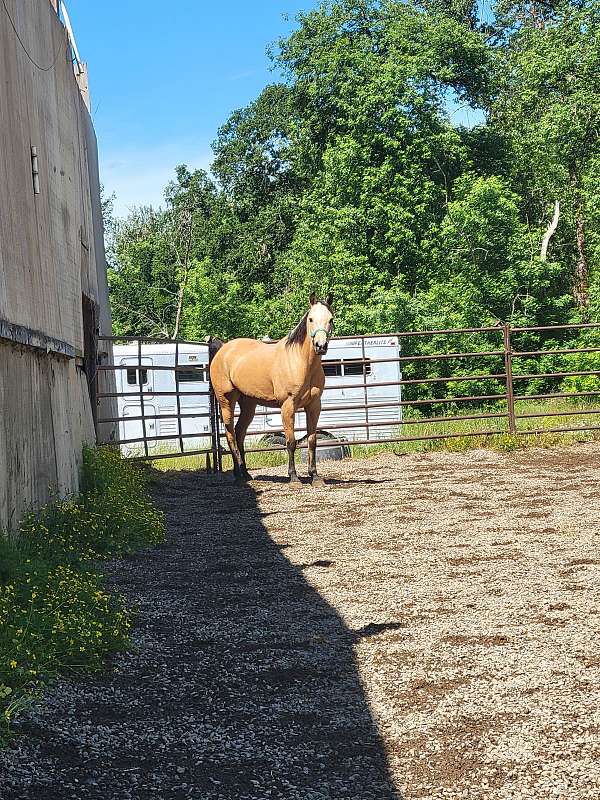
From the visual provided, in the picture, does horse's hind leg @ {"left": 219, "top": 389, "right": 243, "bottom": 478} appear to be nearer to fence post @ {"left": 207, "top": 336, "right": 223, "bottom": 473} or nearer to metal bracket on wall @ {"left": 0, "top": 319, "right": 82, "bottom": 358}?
fence post @ {"left": 207, "top": 336, "right": 223, "bottom": 473}

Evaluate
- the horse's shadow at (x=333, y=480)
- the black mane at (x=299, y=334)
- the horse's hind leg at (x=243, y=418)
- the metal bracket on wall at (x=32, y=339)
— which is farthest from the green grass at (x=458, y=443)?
the metal bracket on wall at (x=32, y=339)

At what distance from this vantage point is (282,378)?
424 inches

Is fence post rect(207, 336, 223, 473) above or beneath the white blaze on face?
beneath

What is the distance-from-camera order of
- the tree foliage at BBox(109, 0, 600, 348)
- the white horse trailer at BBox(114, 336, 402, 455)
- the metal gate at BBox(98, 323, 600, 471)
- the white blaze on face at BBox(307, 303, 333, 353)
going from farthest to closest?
1. the tree foliage at BBox(109, 0, 600, 348)
2. the white horse trailer at BBox(114, 336, 402, 455)
3. the metal gate at BBox(98, 323, 600, 471)
4. the white blaze on face at BBox(307, 303, 333, 353)

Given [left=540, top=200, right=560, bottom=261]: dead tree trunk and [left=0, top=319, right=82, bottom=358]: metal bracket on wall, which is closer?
[left=0, top=319, right=82, bottom=358]: metal bracket on wall

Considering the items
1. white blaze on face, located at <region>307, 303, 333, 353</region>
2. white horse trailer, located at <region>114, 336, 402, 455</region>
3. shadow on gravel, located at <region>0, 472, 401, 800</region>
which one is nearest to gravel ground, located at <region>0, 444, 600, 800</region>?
shadow on gravel, located at <region>0, 472, 401, 800</region>

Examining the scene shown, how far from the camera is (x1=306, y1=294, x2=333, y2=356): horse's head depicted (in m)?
9.88

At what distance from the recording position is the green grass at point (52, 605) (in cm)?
350

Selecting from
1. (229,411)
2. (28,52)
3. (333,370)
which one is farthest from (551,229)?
(28,52)

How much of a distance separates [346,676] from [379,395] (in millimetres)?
Result: 13399

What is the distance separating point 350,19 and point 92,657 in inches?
1018

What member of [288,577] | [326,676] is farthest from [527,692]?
[288,577]

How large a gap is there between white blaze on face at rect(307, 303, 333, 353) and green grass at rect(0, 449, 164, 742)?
405cm

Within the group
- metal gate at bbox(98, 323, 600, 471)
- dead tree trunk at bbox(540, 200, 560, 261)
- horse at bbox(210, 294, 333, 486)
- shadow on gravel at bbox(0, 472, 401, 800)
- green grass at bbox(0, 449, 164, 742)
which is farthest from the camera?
dead tree trunk at bbox(540, 200, 560, 261)
